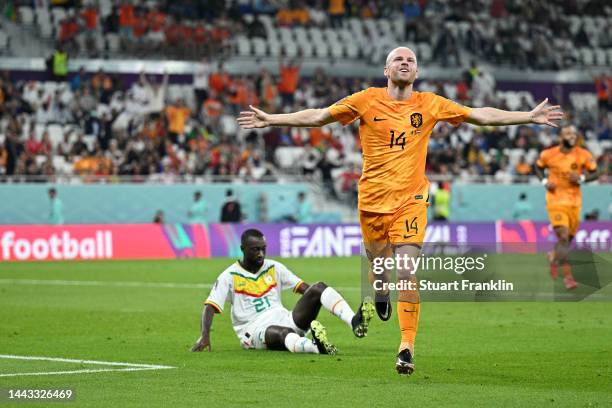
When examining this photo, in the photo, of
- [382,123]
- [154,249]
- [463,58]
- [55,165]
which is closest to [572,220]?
[382,123]

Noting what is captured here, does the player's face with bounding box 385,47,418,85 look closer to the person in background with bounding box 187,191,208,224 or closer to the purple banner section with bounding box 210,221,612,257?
the purple banner section with bounding box 210,221,612,257

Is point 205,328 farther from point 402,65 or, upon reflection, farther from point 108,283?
point 108,283

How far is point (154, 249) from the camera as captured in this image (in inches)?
1310

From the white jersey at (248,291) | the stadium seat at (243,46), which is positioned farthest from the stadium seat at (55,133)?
the white jersey at (248,291)

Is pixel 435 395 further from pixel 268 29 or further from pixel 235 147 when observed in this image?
pixel 268 29

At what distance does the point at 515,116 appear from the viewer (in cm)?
1055

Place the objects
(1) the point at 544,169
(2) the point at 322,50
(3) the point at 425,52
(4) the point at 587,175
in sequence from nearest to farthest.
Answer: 1. (4) the point at 587,175
2. (1) the point at 544,169
3. (2) the point at 322,50
4. (3) the point at 425,52

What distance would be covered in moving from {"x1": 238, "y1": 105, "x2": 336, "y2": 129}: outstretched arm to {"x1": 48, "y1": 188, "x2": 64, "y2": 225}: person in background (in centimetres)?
2302

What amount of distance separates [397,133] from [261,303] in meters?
2.96

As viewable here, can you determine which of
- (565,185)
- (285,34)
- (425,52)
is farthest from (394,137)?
(425,52)

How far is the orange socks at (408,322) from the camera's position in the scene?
10367 mm

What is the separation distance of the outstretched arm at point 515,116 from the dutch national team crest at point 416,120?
42 cm

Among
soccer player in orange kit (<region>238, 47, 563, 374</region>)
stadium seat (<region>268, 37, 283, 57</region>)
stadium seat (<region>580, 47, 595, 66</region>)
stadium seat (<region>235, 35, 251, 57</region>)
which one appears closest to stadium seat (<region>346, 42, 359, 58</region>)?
stadium seat (<region>268, 37, 283, 57</region>)

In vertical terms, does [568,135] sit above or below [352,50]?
below
